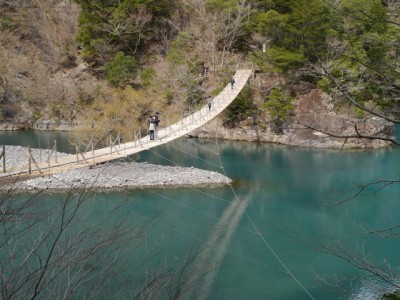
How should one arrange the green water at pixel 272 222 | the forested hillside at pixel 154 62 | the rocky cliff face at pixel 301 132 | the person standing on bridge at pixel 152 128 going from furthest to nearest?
the forested hillside at pixel 154 62, the rocky cliff face at pixel 301 132, the person standing on bridge at pixel 152 128, the green water at pixel 272 222

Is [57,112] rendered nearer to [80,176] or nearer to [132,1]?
[132,1]

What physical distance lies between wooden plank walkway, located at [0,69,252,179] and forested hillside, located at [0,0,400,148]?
154 cm

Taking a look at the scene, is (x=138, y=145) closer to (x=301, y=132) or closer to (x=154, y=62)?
(x=301, y=132)

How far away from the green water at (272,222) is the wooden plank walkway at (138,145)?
0.91 m

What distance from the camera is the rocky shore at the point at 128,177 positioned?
9.86 metres

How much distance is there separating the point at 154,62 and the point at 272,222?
13435mm

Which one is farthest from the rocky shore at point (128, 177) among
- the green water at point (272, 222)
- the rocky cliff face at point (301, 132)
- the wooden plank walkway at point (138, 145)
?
the rocky cliff face at point (301, 132)

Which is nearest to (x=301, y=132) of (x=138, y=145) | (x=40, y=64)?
(x=138, y=145)

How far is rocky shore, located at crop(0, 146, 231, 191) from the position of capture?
9.86 meters

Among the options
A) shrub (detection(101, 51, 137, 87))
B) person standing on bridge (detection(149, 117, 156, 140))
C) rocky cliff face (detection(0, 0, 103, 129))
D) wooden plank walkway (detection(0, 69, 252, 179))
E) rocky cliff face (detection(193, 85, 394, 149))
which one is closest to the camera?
wooden plank walkway (detection(0, 69, 252, 179))

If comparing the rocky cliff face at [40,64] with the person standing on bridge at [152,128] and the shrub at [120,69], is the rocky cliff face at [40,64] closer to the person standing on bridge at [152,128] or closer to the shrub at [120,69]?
the shrub at [120,69]

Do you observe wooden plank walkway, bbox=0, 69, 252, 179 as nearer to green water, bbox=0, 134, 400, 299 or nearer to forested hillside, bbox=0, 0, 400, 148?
green water, bbox=0, 134, 400, 299

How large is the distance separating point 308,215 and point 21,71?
54.5 feet

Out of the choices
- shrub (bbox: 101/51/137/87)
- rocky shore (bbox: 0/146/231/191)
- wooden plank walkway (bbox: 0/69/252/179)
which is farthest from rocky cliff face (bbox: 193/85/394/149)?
rocky shore (bbox: 0/146/231/191)
